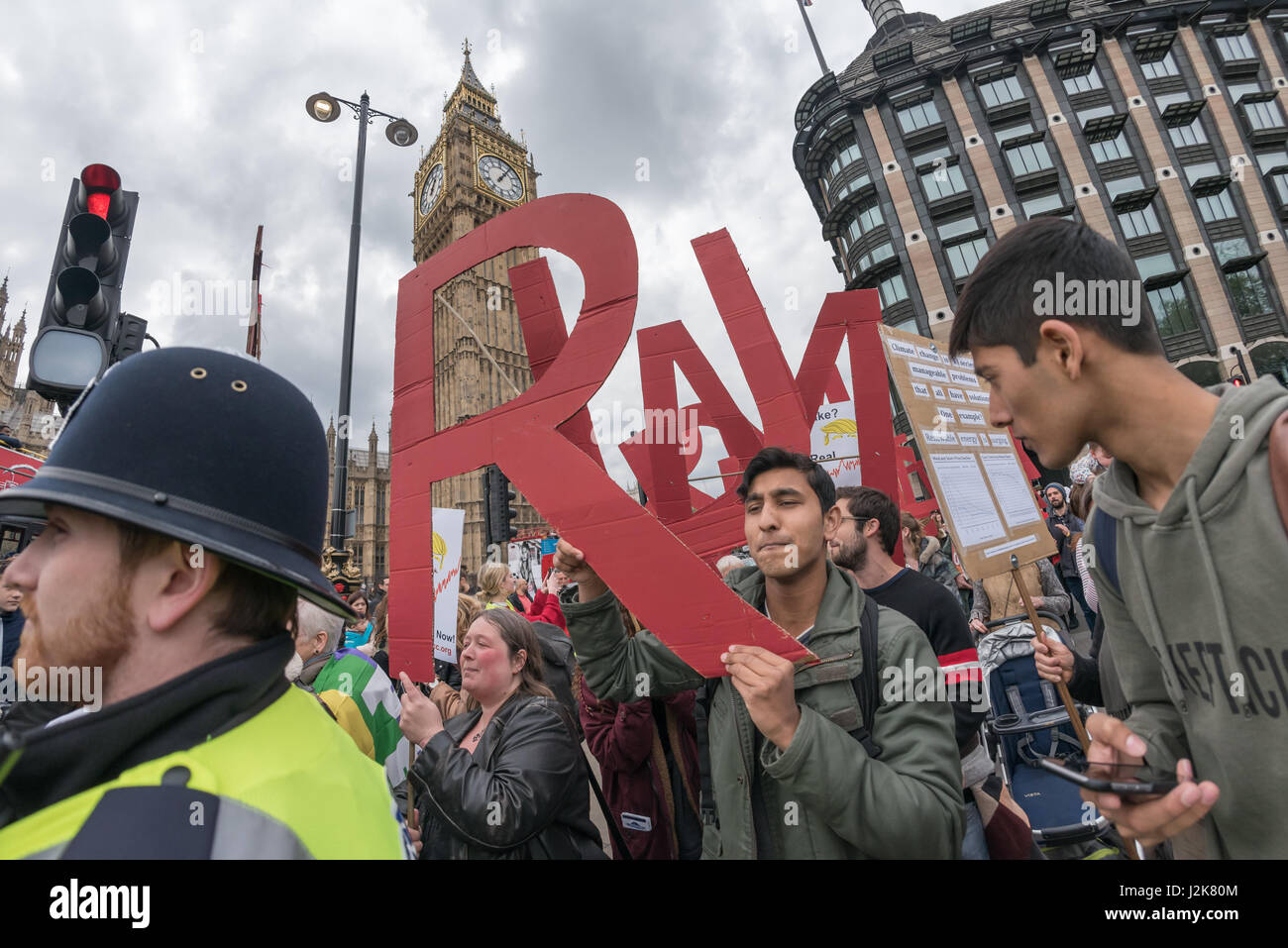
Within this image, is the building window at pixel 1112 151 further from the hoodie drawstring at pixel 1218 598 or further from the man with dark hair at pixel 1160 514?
the hoodie drawstring at pixel 1218 598

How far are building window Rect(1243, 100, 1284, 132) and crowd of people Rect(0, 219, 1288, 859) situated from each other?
4636cm

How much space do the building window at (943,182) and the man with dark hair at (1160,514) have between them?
121 feet

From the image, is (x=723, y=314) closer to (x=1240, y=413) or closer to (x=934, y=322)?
(x=1240, y=413)

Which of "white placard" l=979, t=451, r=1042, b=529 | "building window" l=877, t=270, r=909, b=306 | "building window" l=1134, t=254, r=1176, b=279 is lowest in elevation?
"white placard" l=979, t=451, r=1042, b=529

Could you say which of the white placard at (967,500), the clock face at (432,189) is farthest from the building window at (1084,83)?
the clock face at (432,189)

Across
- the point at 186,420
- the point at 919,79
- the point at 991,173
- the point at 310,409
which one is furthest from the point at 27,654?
the point at 919,79

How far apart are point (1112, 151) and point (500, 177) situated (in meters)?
43.1

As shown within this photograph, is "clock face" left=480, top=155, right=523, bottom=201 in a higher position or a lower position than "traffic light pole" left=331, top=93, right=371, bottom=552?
higher

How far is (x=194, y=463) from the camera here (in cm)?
104

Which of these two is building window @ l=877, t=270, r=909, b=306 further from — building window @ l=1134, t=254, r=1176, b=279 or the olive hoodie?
the olive hoodie

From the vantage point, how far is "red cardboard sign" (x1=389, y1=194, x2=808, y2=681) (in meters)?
1.98

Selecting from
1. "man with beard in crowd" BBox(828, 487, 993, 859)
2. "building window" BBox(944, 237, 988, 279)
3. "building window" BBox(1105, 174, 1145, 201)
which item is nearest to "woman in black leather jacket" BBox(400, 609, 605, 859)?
"man with beard in crowd" BBox(828, 487, 993, 859)

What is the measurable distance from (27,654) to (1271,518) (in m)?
2.15

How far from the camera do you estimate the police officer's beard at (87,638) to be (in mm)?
950
